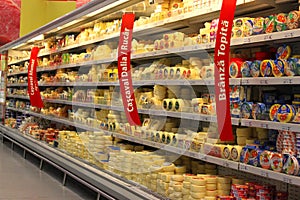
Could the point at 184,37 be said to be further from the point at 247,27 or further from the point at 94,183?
the point at 94,183

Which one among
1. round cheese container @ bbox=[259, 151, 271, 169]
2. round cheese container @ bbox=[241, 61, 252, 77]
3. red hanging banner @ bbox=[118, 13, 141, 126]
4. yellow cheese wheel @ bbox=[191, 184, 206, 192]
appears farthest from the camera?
red hanging banner @ bbox=[118, 13, 141, 126]

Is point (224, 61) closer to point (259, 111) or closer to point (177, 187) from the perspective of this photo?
point (259, 111)

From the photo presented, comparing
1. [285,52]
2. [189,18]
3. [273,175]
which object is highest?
[189,18]

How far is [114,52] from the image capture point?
554 cm

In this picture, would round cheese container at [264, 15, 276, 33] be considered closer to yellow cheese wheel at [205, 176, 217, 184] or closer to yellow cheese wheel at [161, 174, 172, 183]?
yellow cheese wheel at [205, 176, 217, 184]

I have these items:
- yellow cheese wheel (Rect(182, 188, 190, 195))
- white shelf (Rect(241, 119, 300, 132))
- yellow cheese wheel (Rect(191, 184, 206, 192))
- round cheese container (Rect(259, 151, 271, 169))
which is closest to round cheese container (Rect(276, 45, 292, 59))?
white shelf (Rect(241, 119, 300, 132))

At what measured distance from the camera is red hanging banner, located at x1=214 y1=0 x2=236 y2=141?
3.12m

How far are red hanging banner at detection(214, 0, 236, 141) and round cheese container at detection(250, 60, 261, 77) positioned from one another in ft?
0.66

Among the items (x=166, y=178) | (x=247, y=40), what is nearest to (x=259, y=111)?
(x=247, y=40)

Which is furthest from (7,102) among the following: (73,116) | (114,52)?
(114,52)

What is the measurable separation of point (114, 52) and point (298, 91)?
2616 mm

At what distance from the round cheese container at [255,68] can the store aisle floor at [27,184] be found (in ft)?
9.51

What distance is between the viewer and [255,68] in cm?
318

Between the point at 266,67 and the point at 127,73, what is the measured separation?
1647 mm
